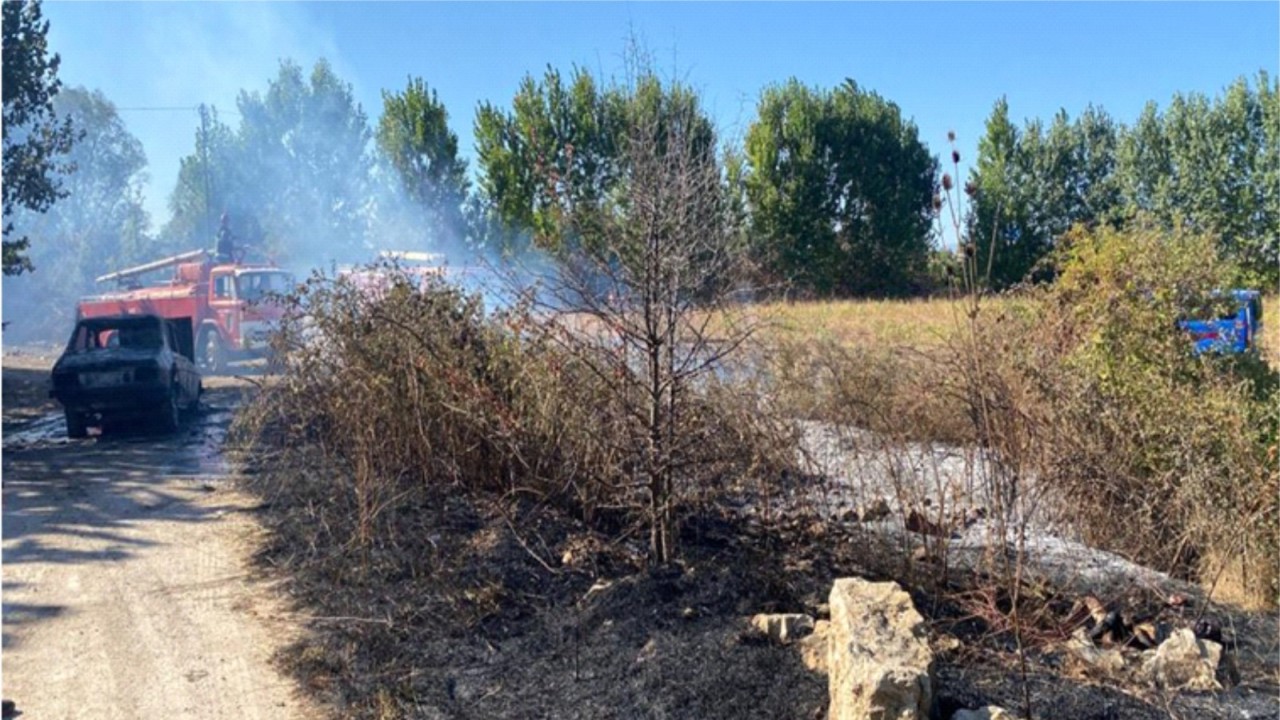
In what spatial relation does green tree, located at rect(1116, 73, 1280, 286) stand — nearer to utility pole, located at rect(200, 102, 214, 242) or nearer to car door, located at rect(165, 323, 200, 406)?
car door, located at rect(165, 323, 200, 406)

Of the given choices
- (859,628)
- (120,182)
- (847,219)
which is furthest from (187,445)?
(120,182)

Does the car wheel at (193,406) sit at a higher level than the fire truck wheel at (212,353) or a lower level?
lower

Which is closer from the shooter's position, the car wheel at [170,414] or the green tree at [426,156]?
the car wheel at [170,414]

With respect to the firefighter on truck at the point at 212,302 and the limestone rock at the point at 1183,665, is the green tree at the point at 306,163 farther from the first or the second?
the limestone rock at the point at 1183,665

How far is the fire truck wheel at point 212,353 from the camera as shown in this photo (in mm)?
21969

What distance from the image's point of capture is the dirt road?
4.82 metres

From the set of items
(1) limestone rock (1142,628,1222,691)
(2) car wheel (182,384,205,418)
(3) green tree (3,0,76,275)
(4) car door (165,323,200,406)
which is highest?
(3) green tree (3,0,76,275)

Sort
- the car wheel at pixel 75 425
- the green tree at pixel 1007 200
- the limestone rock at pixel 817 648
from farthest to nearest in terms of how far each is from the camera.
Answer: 1. the green tree at pixel 1007 200
2. the car wheel at pixel 75 425
3. the limestone rock at pixel 817 648

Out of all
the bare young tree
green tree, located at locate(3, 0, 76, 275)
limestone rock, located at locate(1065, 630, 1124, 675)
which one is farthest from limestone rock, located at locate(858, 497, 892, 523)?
green tree, located at locate(3, 0, 76, 275)

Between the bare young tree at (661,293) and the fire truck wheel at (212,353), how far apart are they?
Result: 59.6 feet

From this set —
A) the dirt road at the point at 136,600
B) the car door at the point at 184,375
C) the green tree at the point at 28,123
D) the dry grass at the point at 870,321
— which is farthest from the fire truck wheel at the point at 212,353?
the dry grass at the point at 870,321

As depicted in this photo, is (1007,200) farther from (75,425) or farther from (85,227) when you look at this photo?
(85,227)

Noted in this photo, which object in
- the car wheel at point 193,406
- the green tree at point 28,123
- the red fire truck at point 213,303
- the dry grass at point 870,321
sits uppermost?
the green tree at point 28,123

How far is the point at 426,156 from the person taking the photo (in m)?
30.5
